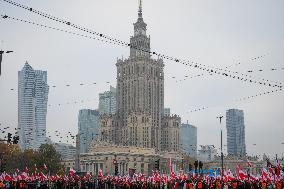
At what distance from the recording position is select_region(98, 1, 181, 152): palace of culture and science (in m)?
134

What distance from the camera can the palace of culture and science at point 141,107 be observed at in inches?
5281

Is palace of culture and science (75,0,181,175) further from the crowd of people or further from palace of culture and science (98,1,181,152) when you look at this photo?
the crowd of people

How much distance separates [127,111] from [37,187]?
99193mm

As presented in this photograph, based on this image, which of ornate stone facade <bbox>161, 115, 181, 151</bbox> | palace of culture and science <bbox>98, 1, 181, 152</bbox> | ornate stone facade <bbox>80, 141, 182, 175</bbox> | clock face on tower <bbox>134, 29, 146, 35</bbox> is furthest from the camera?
ornate stone facade <bbox>161, 115, 181, 151</bbox>

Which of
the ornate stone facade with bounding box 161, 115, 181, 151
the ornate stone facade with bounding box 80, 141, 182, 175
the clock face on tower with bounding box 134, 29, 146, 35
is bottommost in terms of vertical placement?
the ornate stone facade with bounding box 80, 141, 182, 175

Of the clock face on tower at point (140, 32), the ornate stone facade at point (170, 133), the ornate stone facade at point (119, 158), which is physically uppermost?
the clock face on tower at point (140, 32)

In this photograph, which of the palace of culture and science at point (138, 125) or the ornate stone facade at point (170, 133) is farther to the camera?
the ornate stone facade at point (170, 133)

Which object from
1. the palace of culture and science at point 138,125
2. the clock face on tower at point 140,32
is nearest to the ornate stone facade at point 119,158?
the palace of culture and science at point 138,125

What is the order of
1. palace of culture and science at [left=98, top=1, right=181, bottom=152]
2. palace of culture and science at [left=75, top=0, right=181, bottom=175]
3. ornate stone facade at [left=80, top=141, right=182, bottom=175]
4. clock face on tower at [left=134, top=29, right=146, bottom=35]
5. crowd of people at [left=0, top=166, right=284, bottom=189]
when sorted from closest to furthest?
crowd of people at [left=0, top=166, right=284, bottom=189] < ornate stone facade at [left=80, top=141, right=182, bottom=175] < palace of culture and science at [left=75, top=0, right=181, bottom=175] < palace of culture and science at [left=98, top=1, right=181, bottom=152] < clock face on tower at [left=134, top=29, right=146, bottom=35]

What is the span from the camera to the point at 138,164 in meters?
127

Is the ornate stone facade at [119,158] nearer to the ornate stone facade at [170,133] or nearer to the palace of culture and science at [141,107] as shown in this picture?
the palace of culture and science at [141,107]

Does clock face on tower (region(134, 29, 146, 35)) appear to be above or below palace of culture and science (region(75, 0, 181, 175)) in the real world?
above

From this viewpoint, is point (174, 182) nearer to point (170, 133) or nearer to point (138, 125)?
point (138, 125)

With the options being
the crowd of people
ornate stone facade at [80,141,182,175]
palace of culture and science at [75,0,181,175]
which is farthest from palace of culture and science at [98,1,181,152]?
the crowd of people
